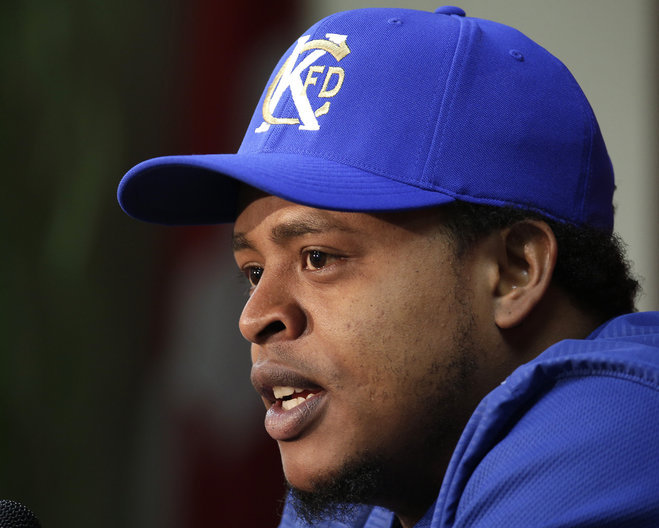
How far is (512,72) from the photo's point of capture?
3.19ft

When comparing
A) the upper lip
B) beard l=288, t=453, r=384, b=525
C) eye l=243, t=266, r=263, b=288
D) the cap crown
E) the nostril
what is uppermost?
the cap crown

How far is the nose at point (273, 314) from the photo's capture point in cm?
94

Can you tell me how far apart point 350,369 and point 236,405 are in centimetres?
149

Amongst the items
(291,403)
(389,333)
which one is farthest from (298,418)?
(389,333)

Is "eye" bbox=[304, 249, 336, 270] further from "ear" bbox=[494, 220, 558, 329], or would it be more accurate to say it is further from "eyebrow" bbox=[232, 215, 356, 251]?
"ear" bbox=[494, 220, 558, 329]

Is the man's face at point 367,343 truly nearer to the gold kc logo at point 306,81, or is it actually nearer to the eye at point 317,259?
the eye at point 317,259

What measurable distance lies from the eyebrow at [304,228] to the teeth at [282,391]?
0.54ft

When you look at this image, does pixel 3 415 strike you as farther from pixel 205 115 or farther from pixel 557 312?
pixel 557 312

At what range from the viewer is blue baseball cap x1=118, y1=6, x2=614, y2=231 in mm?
919

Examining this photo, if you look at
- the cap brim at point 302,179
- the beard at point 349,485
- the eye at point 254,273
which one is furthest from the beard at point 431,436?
the eye at point 254,273

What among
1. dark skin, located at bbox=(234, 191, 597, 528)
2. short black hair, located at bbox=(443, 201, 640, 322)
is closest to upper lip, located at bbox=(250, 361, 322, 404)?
dark skin, located at bbox=(234, 191, 597, 528)

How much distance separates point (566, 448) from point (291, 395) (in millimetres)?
355

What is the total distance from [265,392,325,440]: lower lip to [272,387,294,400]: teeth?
1 centimetres

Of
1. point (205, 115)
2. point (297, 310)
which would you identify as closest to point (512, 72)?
point (297, 310)
